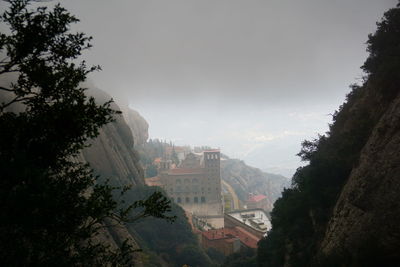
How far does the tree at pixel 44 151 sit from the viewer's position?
22.3 ft

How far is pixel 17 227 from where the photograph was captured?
6.84 m

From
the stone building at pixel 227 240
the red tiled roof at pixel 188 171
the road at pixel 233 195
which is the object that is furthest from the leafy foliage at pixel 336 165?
the road at pixel 233 195

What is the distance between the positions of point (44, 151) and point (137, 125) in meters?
137

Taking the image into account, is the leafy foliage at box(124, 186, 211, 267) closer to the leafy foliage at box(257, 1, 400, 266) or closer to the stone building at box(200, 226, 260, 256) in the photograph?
the stone building at box(200, 226, 260, 256)

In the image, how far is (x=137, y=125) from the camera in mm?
142250

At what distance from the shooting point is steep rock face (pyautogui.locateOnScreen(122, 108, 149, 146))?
439ft

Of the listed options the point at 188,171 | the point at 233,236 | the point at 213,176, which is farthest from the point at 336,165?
the point at 188,171

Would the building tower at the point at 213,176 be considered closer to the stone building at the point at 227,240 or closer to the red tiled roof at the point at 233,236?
the red tiled roof at the point at 233,236

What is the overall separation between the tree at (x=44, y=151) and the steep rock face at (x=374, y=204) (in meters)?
9.64

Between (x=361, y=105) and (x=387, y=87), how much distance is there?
477 centimetres

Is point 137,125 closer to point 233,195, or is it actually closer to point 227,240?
point 233,195

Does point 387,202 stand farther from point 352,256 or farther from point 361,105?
point 361,105

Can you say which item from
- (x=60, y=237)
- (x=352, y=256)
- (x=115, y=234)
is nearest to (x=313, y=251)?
(x=352, y=256)

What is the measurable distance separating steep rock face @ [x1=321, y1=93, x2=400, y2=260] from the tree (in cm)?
964
